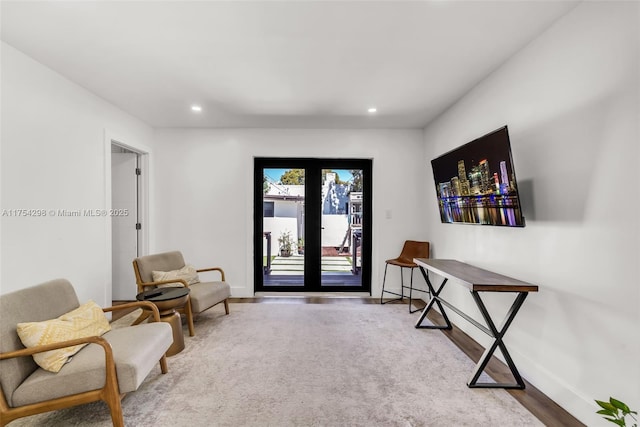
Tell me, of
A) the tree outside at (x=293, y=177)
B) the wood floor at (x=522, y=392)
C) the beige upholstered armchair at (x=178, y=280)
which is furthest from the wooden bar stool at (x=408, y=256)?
the beige upholstered armchair at (x=178, y=280)

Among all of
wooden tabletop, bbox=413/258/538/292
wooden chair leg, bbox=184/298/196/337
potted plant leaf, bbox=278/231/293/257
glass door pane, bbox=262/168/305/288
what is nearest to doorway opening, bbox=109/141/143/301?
wooden chair leg, bbox=184/298/196/337

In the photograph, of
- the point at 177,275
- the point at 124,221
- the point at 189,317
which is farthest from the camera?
the point at 124,221

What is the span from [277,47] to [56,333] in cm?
239

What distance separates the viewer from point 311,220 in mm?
4465

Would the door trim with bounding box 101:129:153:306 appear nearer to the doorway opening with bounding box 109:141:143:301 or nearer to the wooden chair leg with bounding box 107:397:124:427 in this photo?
the doorway opening with bounding box 109:141:143:301

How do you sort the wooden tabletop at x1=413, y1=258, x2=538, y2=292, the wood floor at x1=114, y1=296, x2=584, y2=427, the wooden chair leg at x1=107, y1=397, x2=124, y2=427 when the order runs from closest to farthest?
the wooden chair leg at x1=107, y1=397, x2=124, y2=427
the wood floor at x1=114, y1=296, x2=584, y2=427
the wooden tabletop at x1=413, y1=258, x2=538, y2=292

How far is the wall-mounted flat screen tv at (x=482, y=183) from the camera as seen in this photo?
1999mm

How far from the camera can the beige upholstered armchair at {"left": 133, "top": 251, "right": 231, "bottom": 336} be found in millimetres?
3029

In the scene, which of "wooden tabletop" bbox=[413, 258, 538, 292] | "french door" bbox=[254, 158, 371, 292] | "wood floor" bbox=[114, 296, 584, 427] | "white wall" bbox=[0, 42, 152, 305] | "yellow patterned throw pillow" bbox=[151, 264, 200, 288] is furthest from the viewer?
"french door" bbox=[254, 158, 371, 292]

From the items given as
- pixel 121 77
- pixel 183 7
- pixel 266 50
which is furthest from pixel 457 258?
pixel 121 77

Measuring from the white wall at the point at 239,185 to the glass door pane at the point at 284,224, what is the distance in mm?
319

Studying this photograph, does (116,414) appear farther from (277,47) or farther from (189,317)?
(277,47)

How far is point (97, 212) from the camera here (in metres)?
3.10

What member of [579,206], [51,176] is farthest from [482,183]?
[51,176]
